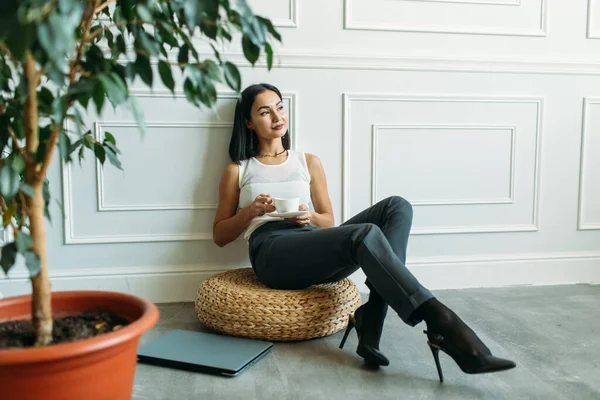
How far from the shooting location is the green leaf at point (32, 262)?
870 millimetres

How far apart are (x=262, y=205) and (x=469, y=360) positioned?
81cm

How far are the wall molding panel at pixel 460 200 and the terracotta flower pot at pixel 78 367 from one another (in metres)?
1.33

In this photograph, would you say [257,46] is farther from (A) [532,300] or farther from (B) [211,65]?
(A) [532,300]

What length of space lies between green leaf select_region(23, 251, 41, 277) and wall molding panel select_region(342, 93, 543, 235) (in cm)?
152

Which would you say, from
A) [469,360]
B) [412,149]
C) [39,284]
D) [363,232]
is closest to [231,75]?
[39,284]

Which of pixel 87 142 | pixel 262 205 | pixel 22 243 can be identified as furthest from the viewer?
pixel 262 205

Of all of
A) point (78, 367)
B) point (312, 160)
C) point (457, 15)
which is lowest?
point (78, 367)

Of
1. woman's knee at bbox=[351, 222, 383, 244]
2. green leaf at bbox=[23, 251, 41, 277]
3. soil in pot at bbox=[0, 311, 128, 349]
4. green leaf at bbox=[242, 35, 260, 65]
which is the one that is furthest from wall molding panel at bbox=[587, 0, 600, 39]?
green leaf at bbox=[23, 251, 41, 277]

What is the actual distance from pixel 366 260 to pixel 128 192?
41.7 inches

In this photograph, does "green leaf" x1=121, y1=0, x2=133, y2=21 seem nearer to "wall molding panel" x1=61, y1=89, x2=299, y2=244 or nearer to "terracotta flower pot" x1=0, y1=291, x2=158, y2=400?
"terracotta flower pot" x1=0, y1=291, x2=158, y2=400

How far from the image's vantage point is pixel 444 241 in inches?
93.9

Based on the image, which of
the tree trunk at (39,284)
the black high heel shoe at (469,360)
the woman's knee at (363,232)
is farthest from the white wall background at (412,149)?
the tree trunk at (39,284)

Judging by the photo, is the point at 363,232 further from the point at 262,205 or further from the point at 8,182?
the point at 8,182

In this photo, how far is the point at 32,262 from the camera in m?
0.88
